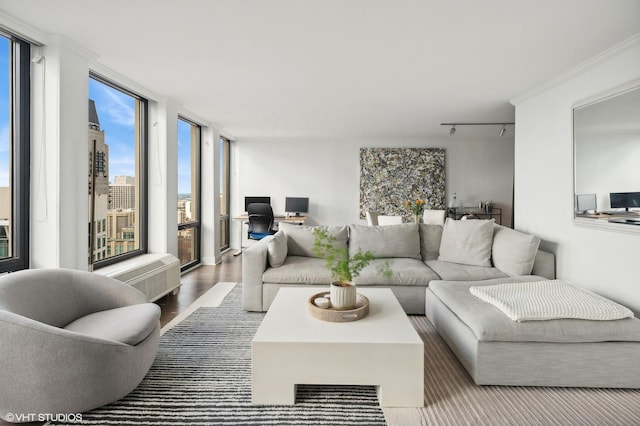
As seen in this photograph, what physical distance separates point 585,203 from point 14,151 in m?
4.71

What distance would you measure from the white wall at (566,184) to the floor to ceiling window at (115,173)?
4304 mm

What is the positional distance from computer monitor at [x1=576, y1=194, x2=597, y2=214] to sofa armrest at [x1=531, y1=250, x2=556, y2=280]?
51 cm

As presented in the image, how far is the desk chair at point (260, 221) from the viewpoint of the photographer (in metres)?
5.93

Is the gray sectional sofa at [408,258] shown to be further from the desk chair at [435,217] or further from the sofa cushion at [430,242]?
the desk chair at [435,217]

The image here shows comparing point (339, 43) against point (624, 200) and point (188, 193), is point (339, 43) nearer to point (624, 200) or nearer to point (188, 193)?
point (624, 200)

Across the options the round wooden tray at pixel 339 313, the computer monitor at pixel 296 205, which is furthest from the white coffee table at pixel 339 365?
the computer monitor at pixel 296 205

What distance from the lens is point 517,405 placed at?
6.04ft

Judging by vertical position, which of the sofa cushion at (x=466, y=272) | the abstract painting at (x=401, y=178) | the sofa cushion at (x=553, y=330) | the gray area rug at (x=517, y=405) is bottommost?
the gray area rug at (x=517, y=405)

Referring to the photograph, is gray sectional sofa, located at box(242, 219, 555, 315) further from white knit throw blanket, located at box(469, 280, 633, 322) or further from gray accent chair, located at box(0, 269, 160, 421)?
gray accent chair, located at box(0, 269, 160, 421)

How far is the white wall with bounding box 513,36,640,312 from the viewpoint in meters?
2.68

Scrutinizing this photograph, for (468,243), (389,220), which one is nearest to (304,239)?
(468,243)

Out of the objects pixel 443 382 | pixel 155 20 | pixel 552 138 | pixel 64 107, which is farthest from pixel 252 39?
pixel 552 138

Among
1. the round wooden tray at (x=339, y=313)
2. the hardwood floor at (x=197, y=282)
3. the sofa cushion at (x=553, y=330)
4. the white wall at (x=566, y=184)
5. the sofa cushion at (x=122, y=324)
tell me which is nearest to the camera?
the sofa cushion at (x=122, y=324)

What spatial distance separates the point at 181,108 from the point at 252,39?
8.52ft
